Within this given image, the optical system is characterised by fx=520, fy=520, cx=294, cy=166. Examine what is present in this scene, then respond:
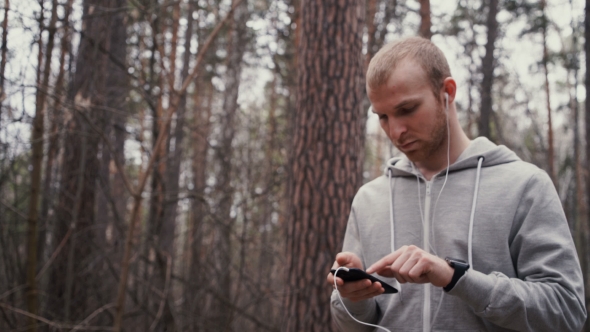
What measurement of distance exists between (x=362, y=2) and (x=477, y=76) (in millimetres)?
9348

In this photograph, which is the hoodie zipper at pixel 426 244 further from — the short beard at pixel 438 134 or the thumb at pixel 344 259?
the thumb at pixel 344 259

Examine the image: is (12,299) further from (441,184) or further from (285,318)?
(441,184)

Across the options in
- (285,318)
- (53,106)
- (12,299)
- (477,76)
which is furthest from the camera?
(477,76)

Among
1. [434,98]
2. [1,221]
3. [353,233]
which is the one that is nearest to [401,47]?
[434,98]

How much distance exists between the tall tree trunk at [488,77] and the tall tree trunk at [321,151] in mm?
6813

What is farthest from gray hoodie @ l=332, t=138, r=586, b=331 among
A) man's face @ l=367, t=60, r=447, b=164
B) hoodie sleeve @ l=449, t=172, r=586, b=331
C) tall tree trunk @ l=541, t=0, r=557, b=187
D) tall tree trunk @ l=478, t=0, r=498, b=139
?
tall tree trunk @ l=541, t=0, r=557, b=187

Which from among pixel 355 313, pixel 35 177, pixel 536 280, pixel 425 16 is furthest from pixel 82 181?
pixel 425 16

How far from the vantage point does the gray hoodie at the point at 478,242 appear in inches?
63.7

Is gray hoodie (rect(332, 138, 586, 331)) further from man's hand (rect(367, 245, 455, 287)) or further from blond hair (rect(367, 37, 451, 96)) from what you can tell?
blond hair (rect(367, 37, 451, 96))

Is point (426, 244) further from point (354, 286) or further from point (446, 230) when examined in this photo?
point (354, 286)

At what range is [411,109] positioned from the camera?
1916 mm

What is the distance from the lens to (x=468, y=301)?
5.27ft

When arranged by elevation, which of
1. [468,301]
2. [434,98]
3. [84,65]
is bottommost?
[468,301]

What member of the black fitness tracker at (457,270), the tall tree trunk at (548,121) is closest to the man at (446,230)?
the black fitness tracker at (457,270)
